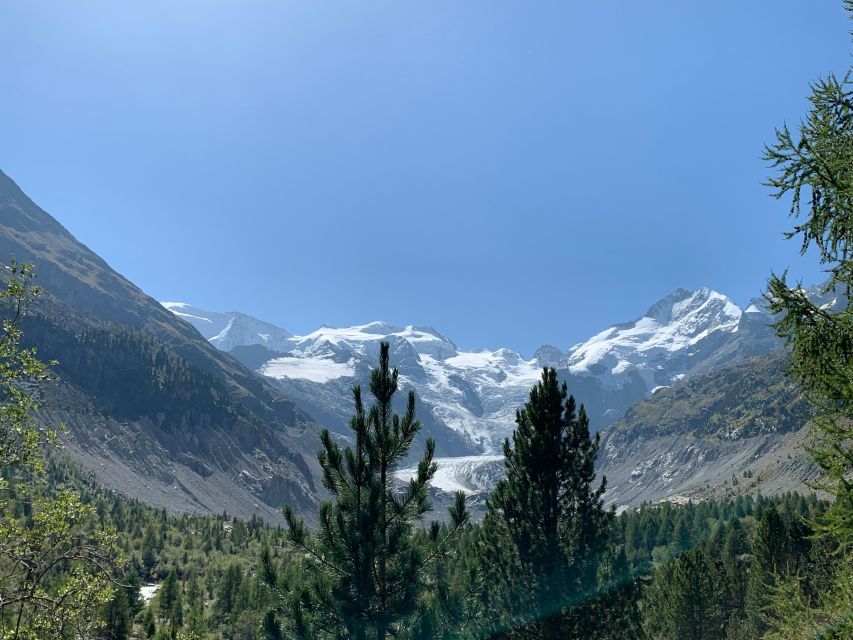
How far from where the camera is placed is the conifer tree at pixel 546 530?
81.5 ft

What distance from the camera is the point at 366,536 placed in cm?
1789

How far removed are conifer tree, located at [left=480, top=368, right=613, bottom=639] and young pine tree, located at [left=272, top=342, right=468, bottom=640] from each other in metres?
8.39

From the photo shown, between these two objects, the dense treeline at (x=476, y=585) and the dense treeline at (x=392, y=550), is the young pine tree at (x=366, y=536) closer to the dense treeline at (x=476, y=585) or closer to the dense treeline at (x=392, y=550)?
the dense treeline at (x=392, y=550)

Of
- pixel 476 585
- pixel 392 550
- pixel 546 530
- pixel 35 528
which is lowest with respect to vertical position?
pixel 476 585

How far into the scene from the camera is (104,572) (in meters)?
9.46

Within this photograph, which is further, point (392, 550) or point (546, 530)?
point (546, 530)

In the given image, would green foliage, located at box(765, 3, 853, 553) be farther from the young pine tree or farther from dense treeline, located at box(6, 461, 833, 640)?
the young pine tree

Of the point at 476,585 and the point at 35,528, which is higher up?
the point at 35,528

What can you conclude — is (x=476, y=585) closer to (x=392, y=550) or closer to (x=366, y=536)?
(x=392, y=550)

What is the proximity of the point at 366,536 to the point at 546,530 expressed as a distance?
35.9 feet

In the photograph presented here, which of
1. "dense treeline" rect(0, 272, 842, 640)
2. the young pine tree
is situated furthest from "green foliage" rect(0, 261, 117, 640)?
the young pine tree

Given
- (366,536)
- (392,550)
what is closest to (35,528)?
(366,536)

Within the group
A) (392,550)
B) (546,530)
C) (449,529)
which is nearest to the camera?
(392,550)

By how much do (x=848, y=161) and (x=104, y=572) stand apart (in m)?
15.0
